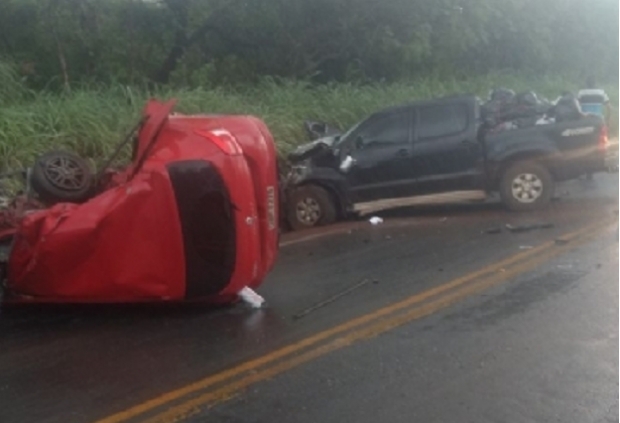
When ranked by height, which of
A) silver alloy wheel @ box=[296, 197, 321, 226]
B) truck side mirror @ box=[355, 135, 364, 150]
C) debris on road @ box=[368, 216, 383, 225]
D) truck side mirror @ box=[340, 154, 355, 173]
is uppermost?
truck side mirror @ box=[355, 135, 364, 150]

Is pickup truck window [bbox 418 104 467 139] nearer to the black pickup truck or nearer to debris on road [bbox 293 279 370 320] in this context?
the black pickup truck

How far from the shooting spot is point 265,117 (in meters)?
18.8

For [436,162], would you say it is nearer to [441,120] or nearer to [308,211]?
[441,120]

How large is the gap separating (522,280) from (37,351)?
4.42 m

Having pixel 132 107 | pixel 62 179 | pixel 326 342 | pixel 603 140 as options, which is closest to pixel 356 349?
pixel 326 342

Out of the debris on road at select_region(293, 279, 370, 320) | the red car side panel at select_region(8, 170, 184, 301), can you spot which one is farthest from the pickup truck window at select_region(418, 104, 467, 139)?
the red car side panel at select_region(8, 170, 184, 301)

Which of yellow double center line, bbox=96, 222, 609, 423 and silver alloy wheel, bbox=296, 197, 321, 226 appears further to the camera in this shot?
silver alloy wheel, bbox=296, 197, 321, 226

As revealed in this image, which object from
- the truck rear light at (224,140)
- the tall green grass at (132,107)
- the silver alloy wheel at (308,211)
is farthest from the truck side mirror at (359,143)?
the truck rear light at (224,140)

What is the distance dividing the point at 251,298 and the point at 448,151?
6981 mm

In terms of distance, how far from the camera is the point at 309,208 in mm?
15719

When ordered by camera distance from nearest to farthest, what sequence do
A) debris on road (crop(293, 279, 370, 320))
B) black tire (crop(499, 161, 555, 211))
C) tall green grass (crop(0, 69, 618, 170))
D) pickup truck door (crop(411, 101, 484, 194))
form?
debris on road (crop(293, 279, 370, 320)) < tall green grass (crop(0, 69, 618, 170)) < black tire (crop(499, 161, 555, 211)) < pickup truck door (crop(411, 101, 484, 194))

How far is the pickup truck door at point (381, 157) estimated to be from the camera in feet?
51.6

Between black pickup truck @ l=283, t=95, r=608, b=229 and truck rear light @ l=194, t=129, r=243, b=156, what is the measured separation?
22.4 ft

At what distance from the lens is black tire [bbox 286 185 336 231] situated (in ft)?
51.4
